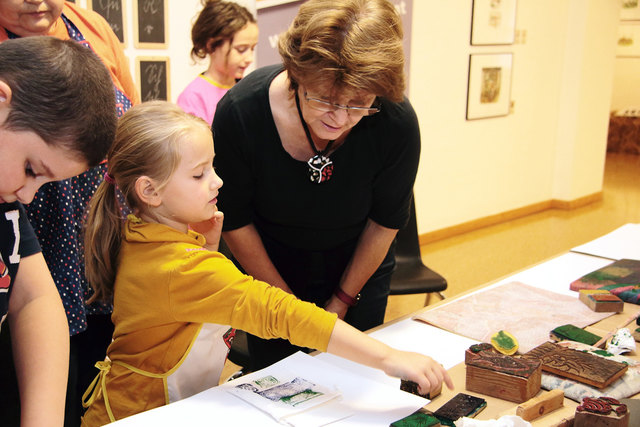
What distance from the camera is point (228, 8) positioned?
3.02 meters

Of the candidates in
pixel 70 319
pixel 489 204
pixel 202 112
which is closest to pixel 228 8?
pixel 202 112

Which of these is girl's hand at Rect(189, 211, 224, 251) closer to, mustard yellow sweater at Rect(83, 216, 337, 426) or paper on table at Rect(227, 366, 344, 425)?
mustard yellow sweater at Rect(83, 216, 337, 426)

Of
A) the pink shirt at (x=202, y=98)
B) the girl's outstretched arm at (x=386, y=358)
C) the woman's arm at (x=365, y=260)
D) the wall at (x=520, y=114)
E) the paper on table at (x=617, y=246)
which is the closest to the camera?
the girl's outstretched arm at (x=386, y=358)

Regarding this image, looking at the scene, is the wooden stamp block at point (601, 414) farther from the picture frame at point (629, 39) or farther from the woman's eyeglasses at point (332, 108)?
the picture frame at point (629, 39)

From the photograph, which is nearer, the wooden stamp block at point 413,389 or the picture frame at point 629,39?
the wooden stamp block at point 413,389

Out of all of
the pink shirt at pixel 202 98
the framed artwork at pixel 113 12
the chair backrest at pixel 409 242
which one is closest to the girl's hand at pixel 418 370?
the chair backrest at pixel 409 242

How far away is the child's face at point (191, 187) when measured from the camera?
56.0 inches

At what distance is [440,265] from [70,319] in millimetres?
3432

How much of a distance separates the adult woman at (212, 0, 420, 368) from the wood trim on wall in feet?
A: 10.6

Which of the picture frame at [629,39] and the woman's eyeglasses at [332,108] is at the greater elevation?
the picture frame at [629,39]

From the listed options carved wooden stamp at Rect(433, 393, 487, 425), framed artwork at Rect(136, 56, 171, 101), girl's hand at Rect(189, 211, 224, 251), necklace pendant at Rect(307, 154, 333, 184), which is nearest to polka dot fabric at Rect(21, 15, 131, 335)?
girl's hand at Rect(189, 211, 224, 251)

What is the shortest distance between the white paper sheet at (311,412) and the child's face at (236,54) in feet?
6.54

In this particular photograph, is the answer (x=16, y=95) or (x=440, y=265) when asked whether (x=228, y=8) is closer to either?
(x=16, y=95)

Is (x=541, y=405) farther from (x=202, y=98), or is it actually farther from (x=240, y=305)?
(x=202, y=98)
